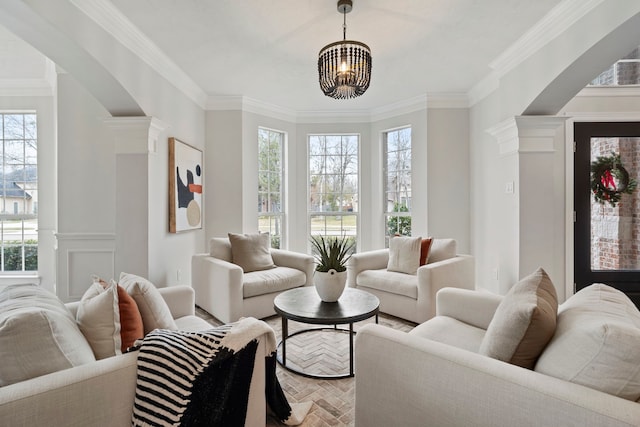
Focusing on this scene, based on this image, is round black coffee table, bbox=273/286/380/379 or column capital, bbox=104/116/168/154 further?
column capital, bbox=104/116/168/154

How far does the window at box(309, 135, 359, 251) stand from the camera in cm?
506

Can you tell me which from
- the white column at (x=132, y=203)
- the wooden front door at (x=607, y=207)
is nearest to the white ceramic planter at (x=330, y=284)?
the white column at (x=132, y=203)

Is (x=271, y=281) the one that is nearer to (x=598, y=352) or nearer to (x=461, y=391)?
(x=461, y=391)

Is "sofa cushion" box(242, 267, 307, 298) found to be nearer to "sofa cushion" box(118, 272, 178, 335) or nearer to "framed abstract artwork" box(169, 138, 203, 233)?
"framed abstract artwork" box(169, 138, 203, 233)

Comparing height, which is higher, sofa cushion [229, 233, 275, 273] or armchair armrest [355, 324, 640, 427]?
sofa cushion [229, 233, 275, 273]

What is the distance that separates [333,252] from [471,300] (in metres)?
1.00

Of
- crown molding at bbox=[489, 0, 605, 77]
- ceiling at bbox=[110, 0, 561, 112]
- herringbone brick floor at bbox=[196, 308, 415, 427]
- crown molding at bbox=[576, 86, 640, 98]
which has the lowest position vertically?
herringbone brick floor at bbox=[196, 308, 415, 427]

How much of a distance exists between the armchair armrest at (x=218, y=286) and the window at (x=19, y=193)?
7.81ft

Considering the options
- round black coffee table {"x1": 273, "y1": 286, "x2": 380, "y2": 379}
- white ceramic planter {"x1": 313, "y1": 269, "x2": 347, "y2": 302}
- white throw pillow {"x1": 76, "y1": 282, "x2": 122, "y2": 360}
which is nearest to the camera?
white throw pillow {"x1": 76, "y1": 282, "x2": 122, "y2": 360}

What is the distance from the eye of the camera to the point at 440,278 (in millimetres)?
3004

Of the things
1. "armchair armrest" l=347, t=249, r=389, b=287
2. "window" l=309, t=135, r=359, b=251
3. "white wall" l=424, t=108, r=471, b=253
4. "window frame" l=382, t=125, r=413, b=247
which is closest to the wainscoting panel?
"armchair armrest" l=347, t=249, r=389, b=287

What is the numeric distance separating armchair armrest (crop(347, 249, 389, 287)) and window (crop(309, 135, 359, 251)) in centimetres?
133

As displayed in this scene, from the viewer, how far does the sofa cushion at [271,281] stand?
3096mm

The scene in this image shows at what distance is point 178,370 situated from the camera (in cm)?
118
